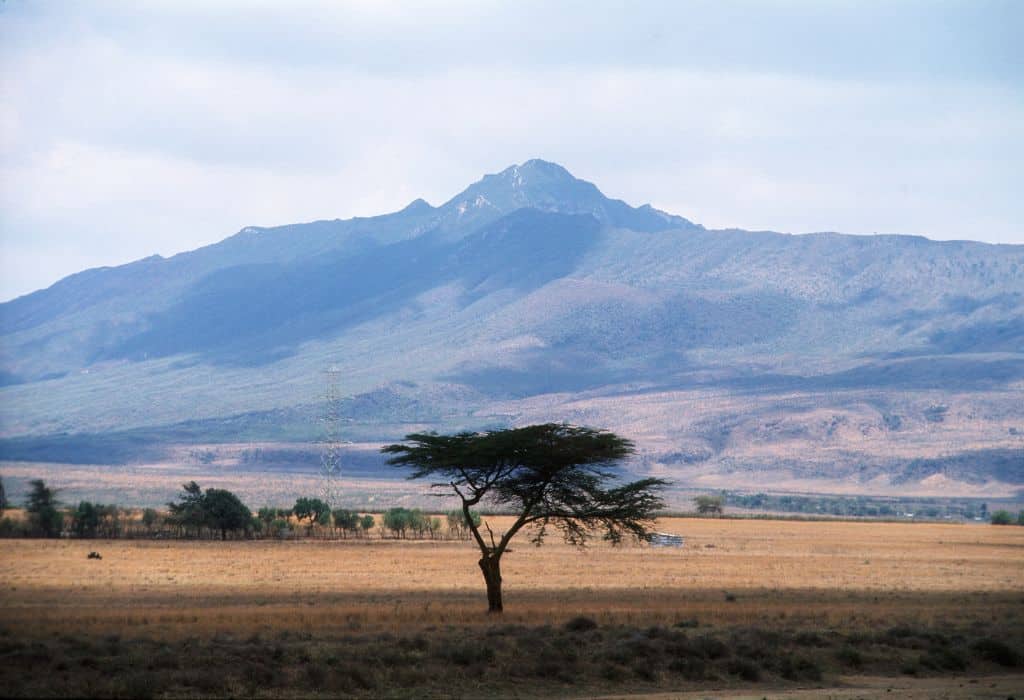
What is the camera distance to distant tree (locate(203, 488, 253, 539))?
94.8 m

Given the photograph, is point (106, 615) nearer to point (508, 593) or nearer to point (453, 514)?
point (508, 593)

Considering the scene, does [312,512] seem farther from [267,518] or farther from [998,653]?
[998,653]

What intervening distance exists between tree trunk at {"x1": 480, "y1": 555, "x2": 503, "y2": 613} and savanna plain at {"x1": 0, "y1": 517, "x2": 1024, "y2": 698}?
2.57 ft

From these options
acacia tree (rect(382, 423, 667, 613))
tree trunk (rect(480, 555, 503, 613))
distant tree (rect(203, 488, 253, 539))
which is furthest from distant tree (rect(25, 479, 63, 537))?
tree trunk (rect(480, 555, 503, 613))

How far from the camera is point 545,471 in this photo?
142 ft

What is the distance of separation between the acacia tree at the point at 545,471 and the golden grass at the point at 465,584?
3.05 meters

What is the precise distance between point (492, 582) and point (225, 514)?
190ft

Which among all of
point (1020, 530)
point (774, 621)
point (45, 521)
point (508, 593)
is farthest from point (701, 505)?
point (774, 621)

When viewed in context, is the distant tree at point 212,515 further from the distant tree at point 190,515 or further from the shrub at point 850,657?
the shrub at point 850,657

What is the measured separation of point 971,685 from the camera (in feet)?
91.9

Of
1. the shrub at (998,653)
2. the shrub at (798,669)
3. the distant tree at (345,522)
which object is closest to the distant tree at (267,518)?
the distant tree at (345,522)

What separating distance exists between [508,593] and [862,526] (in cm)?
9388

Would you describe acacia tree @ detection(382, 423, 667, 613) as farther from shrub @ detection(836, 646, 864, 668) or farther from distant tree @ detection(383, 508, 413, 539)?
distant tree @ detection(383, 508, 413, 539)

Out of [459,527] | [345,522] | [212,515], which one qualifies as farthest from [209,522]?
[459,527]
